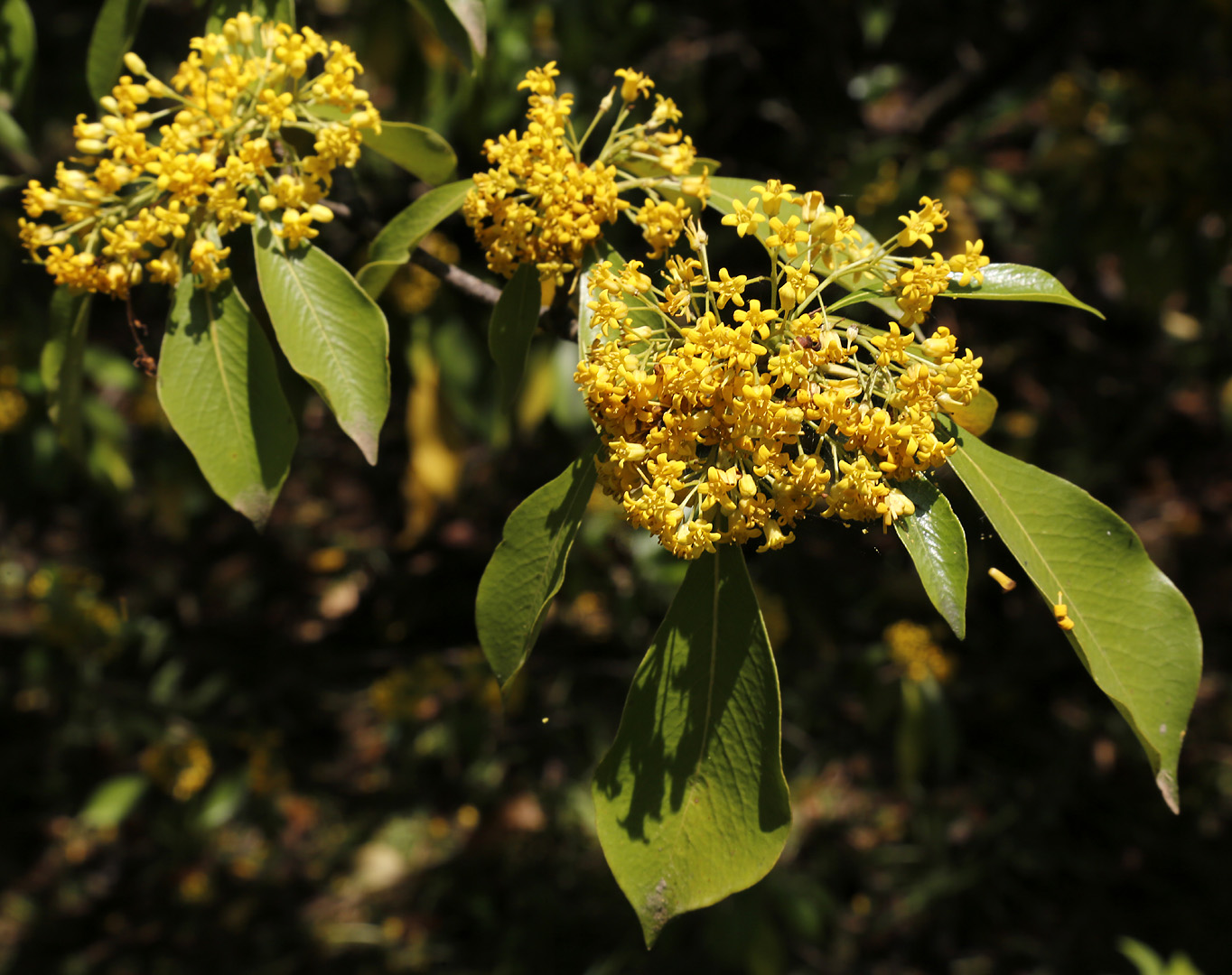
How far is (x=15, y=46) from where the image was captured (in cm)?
166

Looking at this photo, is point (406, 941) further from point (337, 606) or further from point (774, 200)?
point (774, 200)

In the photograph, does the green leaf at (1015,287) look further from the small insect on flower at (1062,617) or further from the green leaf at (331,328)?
the green leaf at (331,328)

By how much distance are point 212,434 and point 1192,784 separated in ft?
13.5

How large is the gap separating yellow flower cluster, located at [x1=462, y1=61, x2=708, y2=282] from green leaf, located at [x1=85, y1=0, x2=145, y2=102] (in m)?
0.74

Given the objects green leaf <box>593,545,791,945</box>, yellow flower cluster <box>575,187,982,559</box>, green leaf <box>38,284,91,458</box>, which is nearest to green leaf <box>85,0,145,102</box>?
green leaf <box>38,284,91,458</box>

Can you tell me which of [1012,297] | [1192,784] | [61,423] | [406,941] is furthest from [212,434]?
[1192,784]

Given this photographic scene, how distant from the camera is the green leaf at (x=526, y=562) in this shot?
1.18 metres

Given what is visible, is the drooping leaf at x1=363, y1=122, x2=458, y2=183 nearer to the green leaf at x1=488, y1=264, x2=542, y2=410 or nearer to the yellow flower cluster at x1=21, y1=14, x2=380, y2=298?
the yellow flower cluster at x1=21, y1=14, x2=380, y2=298

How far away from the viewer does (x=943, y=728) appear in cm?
313

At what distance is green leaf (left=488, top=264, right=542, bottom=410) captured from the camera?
1.26 metres

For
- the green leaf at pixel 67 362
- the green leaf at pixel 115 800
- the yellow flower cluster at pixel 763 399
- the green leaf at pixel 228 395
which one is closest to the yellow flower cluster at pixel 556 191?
the yellow flower cluster at pixel 763 399

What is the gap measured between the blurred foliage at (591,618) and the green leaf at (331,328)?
1000 mm

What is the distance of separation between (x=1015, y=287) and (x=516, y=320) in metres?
→ 0.68

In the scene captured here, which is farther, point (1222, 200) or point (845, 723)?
point (845, 723)
